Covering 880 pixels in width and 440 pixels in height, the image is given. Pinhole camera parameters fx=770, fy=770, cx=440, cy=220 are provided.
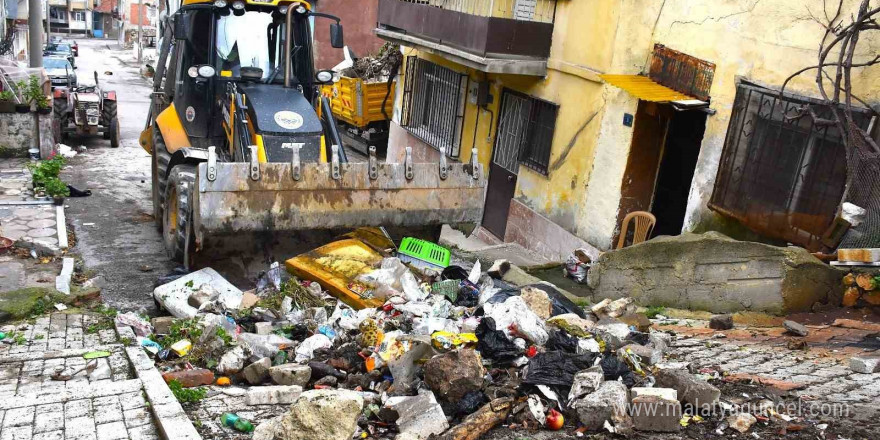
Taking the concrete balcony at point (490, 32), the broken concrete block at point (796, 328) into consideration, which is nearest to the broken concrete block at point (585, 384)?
the broken concrete block at point (796, 328)

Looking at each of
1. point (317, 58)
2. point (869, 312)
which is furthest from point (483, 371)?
point (317, 58)

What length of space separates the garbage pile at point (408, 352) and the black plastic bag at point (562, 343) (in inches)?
0.4

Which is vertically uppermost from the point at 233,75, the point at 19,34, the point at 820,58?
the point at 820,58

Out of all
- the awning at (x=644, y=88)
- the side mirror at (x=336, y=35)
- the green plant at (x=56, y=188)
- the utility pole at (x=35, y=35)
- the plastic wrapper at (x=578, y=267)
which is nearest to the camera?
the side mirror at (x=336, y=35)

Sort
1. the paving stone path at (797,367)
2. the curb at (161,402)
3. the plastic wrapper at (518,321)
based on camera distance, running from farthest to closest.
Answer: the plastic wrapper at (518,321)
the paving stone path at (797,367)
the curb at (161,402)

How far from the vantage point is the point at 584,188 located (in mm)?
10648

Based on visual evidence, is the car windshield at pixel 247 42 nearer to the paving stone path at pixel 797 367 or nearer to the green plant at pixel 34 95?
the paving stone path at pixel 797 367

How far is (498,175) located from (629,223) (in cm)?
336

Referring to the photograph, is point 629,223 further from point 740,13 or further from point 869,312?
point 869,312

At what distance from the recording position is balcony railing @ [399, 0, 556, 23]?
11.5 metres

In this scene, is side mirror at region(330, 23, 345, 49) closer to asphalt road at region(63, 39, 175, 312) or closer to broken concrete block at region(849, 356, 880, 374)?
asphalt road at region(63, 39, 175, 312)

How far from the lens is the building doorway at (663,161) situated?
9852 mm

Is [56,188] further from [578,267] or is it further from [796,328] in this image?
[796,328]

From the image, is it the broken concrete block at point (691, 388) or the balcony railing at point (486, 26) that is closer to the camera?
the broken concrete block at point (691, 388)
